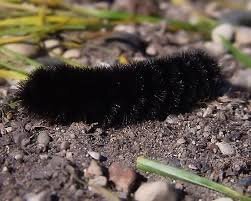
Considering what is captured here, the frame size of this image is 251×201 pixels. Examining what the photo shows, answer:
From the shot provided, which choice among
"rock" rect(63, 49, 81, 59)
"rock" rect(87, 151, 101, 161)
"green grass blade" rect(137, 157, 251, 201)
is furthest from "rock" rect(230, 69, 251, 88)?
"rock" rect(87, 151, 101, 161)

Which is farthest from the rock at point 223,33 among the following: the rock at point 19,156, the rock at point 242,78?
the rock at point 19,156

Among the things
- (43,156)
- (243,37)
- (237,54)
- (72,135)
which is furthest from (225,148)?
(243,37)

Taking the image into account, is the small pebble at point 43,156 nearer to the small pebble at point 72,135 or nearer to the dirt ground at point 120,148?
the dirt ground at point 120,148

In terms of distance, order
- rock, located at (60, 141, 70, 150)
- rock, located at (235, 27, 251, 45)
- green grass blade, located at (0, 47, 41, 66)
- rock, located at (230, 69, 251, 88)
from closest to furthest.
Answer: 1. rock, located at (60, 141, 70, 150)
2. green grass blade, located at (0, 47, 41, 66)
3. rock, located at (230, 69, 251, 88)
4. rock, located at (235, 27, 251, 45)

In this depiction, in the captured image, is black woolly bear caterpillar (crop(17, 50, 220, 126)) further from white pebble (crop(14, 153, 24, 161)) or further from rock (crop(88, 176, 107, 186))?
rock (crop(88, 176, 107, 186))

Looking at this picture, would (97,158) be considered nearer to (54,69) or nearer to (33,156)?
(33,156)

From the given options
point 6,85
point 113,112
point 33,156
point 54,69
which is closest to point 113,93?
point 113,112
